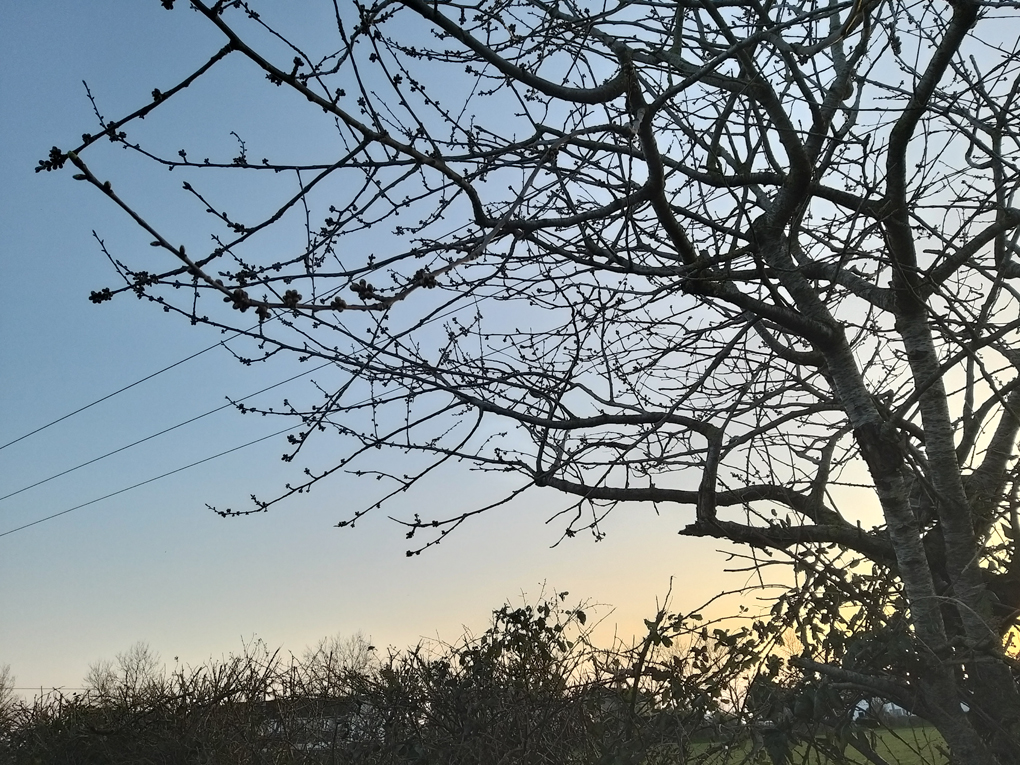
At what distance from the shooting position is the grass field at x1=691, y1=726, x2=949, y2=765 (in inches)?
150

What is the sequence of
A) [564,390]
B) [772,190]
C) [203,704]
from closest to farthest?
[564,390], [772,190], [203,704]

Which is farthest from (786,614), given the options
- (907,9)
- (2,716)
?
(2,716)

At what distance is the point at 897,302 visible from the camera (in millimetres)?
4090

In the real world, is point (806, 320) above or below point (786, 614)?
above

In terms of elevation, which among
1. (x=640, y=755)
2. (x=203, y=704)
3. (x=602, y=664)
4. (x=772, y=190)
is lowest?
(x=640, y=755)

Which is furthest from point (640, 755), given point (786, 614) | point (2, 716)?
point (2, 716)

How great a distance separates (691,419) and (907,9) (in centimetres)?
231

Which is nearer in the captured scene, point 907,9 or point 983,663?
point 983,663

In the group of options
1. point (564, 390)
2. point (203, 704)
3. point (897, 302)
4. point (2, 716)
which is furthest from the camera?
point (2, 716)

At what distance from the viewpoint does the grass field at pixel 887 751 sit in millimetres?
3805

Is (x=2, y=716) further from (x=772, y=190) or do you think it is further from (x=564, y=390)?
(x=772, y=190)

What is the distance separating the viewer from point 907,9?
Answer: 13.1 ft

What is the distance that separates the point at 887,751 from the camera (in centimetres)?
399

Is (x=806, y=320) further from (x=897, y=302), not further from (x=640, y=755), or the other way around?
(x=640, y=755)
